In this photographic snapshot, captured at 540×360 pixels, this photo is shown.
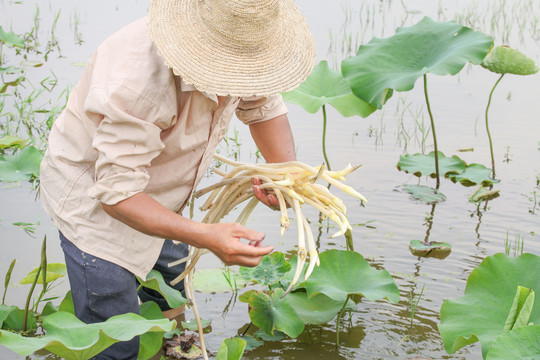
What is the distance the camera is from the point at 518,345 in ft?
5.62

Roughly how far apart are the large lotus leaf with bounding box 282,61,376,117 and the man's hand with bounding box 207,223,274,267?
1.92 metres

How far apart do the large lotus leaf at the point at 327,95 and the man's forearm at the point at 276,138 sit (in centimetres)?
128

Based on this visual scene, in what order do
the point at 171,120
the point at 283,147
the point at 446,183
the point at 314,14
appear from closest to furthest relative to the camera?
the point at 171,120
the point at 283,147
the point at 446,183
the point at 314,14

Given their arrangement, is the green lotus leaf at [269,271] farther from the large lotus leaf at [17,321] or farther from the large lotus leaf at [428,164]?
the large lotus leaf at [428,164]

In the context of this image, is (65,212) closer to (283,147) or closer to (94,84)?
(94,84)

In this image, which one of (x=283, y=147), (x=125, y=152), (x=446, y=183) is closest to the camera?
(x=125, y=152)

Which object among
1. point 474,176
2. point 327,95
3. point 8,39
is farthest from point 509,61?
point 8,39

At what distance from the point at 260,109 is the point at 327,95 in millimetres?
1589

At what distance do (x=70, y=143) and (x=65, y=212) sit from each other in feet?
0.63

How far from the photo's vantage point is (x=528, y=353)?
1.70 meters

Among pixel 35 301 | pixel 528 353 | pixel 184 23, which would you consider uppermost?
pixel 184 23

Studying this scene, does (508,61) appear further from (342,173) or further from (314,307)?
(342,173)

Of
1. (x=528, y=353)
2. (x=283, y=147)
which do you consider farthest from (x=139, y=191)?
(x=528, y=353)

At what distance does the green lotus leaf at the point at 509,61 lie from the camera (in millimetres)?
3881
